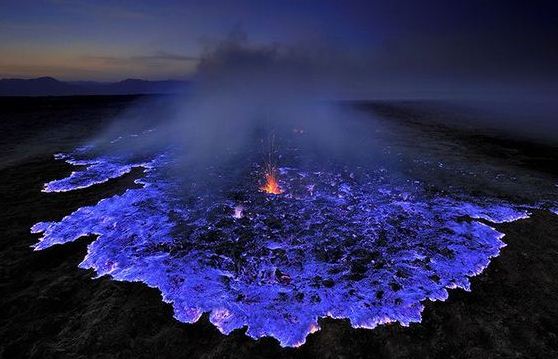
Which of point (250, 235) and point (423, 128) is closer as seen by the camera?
point (250, 235)

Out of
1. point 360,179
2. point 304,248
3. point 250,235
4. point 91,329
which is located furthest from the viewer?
point 360,179

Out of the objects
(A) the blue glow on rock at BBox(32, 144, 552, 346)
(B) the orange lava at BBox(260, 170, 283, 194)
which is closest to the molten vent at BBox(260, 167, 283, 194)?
(B) the orange lava at BBox(260, 170, 283, 194)

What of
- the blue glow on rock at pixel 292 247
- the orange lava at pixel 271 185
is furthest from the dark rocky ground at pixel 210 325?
the orange lava at pixel 271 185

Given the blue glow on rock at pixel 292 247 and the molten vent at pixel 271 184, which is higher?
the molten vent at pixel 271 184

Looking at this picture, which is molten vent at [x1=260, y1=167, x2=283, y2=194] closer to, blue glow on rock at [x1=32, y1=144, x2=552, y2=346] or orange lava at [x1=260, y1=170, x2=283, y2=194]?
orange lava at [x1=260, y1=170, x2=283, y2=194]

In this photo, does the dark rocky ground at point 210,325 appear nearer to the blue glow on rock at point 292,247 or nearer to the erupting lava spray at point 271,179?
the blue glow on rock at point 292,247

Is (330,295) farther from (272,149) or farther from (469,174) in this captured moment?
(272,149)

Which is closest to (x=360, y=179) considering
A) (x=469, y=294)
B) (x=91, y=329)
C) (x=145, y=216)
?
(x=469, y=294)
